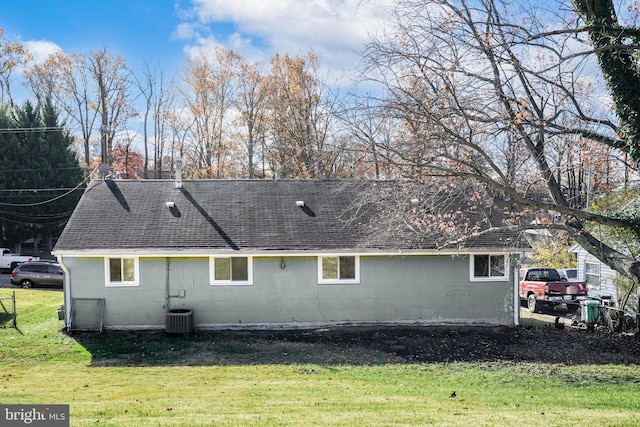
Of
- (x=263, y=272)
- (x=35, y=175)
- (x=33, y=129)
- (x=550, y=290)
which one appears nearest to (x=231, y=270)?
(x=263, y=272)

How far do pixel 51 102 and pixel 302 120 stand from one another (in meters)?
20.5

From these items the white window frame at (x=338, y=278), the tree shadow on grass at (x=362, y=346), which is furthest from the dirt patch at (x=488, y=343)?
the white window frame at (x=338, y=278)

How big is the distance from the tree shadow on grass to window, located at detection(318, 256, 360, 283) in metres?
1.57

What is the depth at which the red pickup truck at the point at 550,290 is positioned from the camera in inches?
858

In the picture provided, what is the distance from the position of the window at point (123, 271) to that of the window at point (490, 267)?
11.0 meters

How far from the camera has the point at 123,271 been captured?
55.0 ft

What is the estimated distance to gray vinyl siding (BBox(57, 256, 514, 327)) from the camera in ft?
54.6

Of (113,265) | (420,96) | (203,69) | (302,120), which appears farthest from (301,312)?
(203,69)

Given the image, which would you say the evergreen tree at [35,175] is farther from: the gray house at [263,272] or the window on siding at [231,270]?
the window on siding at [231,270]

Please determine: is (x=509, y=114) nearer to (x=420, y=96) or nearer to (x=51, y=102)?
(x=420, y=96)

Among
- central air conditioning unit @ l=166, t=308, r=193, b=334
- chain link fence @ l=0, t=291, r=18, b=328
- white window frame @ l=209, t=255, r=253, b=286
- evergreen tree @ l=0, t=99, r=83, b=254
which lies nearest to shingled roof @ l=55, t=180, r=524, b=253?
white window frame @ l=209, t=255, r=253, b=286

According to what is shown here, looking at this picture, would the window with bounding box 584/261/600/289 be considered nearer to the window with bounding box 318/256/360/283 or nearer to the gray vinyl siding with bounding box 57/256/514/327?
the gray vinyl siding with bounding box 57/256/514/327

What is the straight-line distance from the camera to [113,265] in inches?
659

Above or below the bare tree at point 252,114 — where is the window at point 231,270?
below
